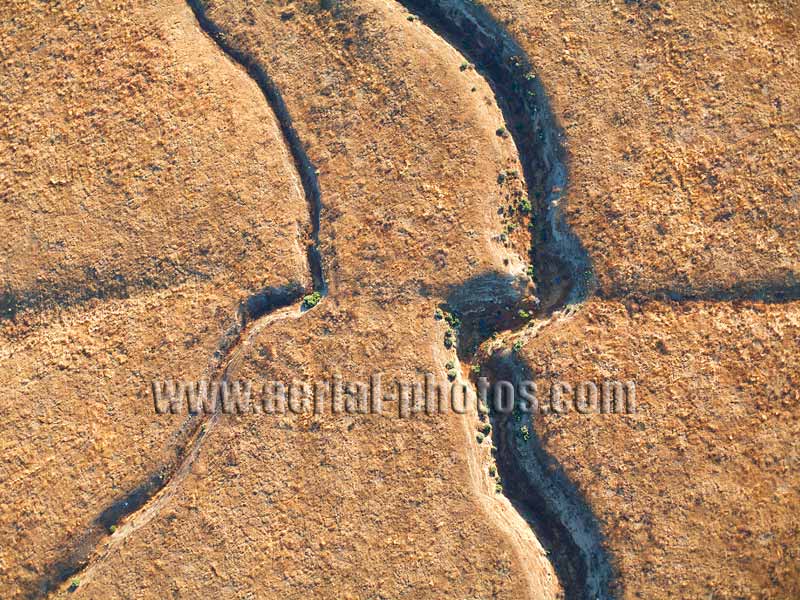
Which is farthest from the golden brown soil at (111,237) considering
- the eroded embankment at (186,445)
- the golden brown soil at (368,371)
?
the golden brown soil at (368,371)

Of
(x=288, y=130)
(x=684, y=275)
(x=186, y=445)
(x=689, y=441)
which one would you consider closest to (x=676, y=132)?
(x=684, y=275)

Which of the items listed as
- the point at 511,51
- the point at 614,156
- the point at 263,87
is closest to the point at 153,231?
the point at 263,87

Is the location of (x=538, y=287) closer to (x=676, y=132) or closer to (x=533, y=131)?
(x=533, y=131)

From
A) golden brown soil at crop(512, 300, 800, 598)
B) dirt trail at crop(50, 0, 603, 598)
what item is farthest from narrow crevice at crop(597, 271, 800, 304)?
dirt trail at crop(50, 0, 603, 598)

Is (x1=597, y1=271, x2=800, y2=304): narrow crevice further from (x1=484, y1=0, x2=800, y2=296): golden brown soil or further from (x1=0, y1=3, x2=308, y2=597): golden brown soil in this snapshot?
(x1=0, y1=3, x2=308, y2=597): golden brown soil

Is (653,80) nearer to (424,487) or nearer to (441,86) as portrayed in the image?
(441,86)

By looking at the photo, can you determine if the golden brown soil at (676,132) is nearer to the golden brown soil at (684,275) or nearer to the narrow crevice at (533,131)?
the golden brown soil at (684,275)
